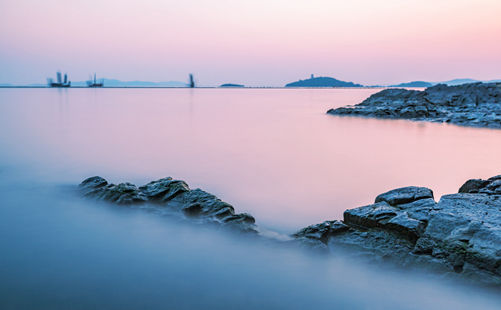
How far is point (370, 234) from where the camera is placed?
5.42m

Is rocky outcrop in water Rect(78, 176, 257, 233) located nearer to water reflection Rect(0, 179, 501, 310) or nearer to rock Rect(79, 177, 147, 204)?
rock Rect(79, 177, 147, 204)

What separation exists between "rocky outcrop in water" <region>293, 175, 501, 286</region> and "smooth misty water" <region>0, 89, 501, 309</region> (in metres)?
0.30

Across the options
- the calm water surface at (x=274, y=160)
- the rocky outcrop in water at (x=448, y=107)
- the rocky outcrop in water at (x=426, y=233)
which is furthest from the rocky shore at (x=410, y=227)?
the rocky outcrop in water at (x=448, y=107)

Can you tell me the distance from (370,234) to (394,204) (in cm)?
98

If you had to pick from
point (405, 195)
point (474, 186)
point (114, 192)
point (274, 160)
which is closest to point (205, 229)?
point (114, 192)

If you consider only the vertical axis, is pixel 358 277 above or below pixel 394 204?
below

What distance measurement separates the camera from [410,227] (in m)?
5.11

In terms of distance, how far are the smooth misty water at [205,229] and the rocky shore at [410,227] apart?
0.96 ft

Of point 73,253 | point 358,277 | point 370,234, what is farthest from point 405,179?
point 73,253

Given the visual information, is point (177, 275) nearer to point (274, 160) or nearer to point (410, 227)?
point (410, 227)

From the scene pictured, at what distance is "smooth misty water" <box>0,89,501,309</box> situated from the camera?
416 centimetres

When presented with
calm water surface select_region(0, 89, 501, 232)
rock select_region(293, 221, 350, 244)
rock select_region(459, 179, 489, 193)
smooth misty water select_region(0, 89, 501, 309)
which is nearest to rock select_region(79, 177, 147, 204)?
smooth misty water select_region(0, 89, 501, 309)

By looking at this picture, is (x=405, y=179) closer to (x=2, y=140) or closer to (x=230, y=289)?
(x=230, y=289)

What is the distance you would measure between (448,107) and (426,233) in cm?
3183
